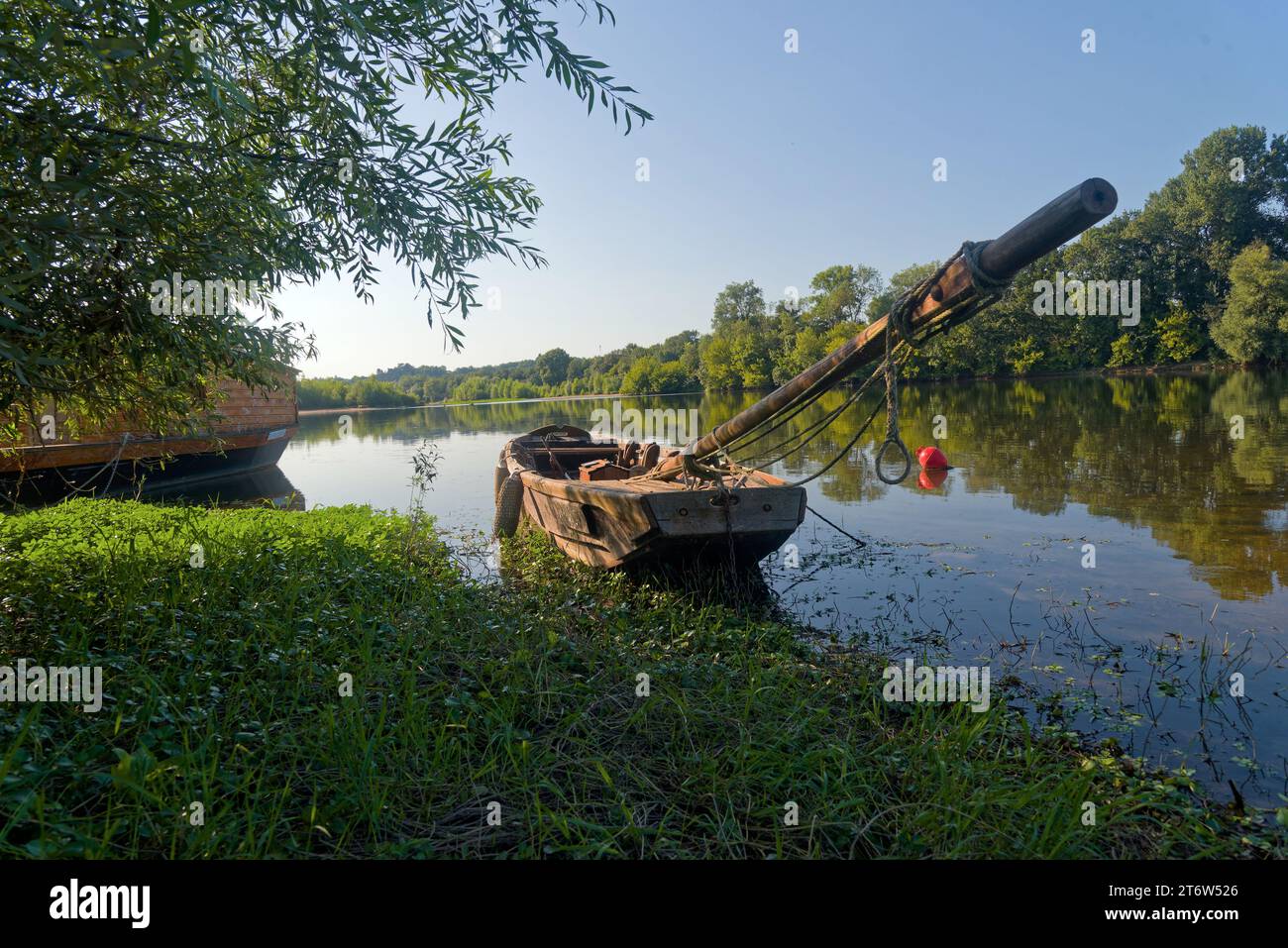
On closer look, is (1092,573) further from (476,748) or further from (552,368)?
(552,368)

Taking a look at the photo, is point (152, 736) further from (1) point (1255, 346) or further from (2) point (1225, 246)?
(2) point (1225, 246)

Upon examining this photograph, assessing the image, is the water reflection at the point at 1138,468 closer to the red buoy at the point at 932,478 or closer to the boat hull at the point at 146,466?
the red buoy at the point at 932,478

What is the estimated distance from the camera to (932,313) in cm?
461

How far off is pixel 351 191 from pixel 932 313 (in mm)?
3892

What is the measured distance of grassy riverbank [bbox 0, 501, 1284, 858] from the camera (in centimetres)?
265

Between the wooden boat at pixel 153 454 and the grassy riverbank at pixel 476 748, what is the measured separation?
8.89 feet

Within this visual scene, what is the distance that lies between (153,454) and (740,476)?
15.4 meters

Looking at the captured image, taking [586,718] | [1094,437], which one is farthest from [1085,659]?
[1094,437]

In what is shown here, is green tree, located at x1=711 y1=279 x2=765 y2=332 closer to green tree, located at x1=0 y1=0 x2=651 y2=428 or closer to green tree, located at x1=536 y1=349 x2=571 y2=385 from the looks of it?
green tree, located at x1=536 y1=349 x2=571 y2=385

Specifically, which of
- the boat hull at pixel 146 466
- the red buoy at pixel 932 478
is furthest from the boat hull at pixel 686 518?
the red buoy at pixel 932 478

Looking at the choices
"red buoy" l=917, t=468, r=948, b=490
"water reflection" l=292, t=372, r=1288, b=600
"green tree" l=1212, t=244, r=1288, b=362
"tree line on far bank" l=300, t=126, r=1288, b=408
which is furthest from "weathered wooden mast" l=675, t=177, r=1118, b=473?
"green tree" l=1212, t=244, r=1288, b=362

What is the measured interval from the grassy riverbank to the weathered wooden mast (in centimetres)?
232

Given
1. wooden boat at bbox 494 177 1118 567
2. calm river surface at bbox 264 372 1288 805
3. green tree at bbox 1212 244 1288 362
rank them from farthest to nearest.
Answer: green tree at bbox 1212 244 1288 362 → calm river surface at bbox 264 372 1288 805 → wooden boat at bbox 494 177 1118 567

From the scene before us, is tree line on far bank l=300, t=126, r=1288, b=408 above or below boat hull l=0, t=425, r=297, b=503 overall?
above
